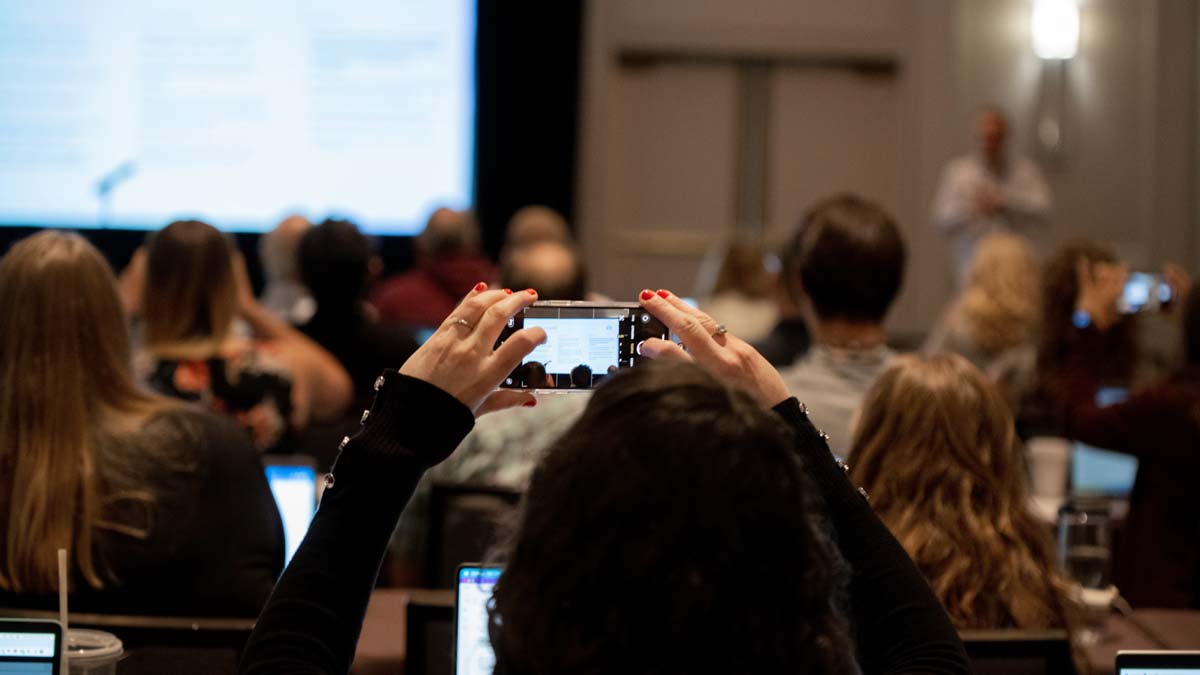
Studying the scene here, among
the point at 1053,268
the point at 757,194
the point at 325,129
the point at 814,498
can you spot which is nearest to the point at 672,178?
the point at 757,194

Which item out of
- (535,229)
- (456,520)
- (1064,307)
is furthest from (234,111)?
(456,520)

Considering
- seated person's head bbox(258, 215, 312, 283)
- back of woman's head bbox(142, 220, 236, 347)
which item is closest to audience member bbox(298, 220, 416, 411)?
back of woman's head bbox(142, 220, 236, 347)

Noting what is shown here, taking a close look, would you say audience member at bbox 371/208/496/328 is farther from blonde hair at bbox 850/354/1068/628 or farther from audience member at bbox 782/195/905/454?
blonde hair at bbox 850/354/1068/628

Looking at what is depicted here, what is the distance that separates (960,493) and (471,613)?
85 centimetres

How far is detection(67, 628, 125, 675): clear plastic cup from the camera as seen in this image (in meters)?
1.84

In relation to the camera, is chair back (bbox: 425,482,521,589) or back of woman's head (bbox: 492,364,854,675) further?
chair back (bbox: 425,482,521,589)

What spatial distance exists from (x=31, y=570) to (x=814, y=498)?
153 cm

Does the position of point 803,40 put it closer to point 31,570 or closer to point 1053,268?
point 1053,268

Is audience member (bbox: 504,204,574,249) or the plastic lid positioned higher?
audience member (bbox: 504,204,574,249)

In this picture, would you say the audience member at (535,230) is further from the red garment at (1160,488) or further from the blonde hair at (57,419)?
the blonde hair at (57,419)

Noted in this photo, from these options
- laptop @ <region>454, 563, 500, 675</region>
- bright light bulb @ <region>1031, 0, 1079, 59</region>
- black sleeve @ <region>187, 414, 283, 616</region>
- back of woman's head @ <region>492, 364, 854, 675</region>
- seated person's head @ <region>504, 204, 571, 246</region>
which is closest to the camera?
back of woman's head @ <region>492, 364, 854, 675</region>

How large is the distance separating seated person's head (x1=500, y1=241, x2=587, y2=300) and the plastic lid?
168cm

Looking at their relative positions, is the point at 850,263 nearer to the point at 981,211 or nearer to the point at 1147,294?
the point at 1147,294

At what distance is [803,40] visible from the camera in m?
9.61
